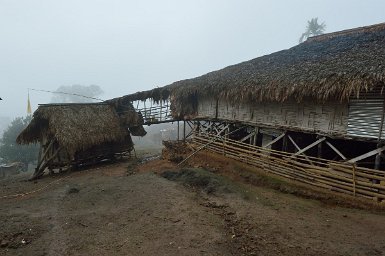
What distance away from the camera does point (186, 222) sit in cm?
796

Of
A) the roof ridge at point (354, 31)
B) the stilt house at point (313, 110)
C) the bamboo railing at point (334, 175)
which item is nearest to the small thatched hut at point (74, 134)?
the stilt house at point (313, 110)

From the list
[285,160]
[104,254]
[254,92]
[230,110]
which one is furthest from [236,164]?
[104,254]

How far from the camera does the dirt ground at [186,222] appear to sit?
22.0 feet

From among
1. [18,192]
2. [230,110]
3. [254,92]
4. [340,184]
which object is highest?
[254,92]

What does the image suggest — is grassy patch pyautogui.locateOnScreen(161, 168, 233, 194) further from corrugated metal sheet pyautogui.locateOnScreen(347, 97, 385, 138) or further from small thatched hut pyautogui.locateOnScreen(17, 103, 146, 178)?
small thatched hut pyautogui.locateOnScreen(17, 103, 146, 178)

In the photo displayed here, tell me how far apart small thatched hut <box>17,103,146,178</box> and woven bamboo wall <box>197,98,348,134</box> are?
24.7 ft

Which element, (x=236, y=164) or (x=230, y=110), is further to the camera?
(x=230, y=110)

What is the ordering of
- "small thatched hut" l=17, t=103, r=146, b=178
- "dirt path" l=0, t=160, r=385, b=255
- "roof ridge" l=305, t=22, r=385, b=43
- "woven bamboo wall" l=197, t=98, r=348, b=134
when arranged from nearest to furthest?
"dirt path" l=0, t=160, r=385, b=255 → "woven bamboo wall" l=197, t=98, r=348, b=134 → "roof ridge" l=305, t=22, r=385, b=43 → "small thatched hut" l=17, t=103, r=146, b=178

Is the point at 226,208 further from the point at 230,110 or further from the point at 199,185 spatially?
the point at 230,110

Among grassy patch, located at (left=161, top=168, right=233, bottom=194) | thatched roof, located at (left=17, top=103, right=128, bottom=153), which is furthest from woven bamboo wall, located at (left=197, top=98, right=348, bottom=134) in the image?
thatched roof, located at (left=17, top=103, right=128, bottom=153)

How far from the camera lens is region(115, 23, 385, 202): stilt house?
10.1 metres

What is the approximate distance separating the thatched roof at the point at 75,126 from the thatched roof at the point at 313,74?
5.65m

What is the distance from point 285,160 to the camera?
1179cm

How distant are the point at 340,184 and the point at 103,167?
14.0 meters
